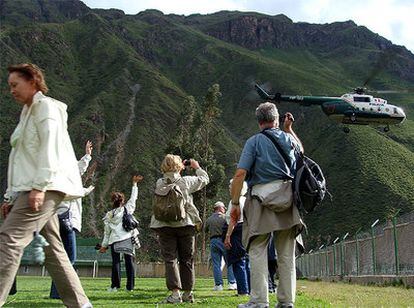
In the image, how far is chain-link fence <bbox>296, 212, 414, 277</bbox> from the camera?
13953 mm

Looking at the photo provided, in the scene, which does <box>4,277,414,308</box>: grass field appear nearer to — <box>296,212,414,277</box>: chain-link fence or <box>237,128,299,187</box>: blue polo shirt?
<box>237,128,299,187</box>: blue polo shirt

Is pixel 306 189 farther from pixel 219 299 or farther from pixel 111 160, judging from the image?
pixel 111 160

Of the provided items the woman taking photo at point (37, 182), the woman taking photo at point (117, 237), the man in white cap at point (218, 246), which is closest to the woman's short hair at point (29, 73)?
the woman taking photo at point (37, 182)

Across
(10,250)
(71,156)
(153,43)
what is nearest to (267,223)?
(71,156)

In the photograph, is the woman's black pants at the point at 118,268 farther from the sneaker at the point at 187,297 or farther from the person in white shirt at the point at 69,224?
the sneaker at the point at 187,297

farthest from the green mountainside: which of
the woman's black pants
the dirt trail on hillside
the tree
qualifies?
the woman's black pants

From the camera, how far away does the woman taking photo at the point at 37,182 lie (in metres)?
4.46

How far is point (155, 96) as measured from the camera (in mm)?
122875

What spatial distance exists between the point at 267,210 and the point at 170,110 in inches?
4392

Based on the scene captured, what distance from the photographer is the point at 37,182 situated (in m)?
4.48

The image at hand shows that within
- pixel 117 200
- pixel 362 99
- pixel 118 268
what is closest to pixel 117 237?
pixel 118 268

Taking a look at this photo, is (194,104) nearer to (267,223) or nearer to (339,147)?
(339,147)

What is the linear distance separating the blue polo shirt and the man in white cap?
596cm

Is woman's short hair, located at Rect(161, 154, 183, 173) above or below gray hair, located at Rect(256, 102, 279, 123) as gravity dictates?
below
